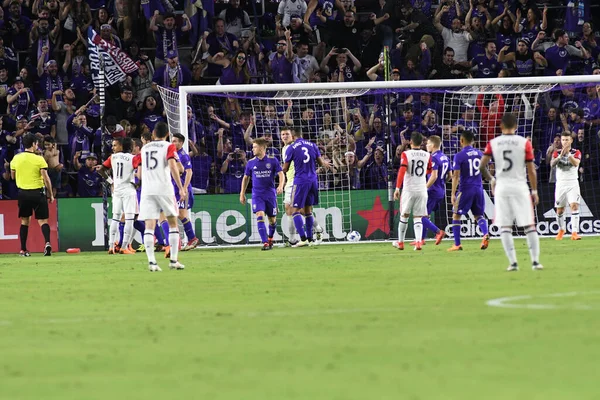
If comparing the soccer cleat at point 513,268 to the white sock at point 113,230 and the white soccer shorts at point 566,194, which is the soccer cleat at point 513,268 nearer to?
the white soccer shorts at point 566,194

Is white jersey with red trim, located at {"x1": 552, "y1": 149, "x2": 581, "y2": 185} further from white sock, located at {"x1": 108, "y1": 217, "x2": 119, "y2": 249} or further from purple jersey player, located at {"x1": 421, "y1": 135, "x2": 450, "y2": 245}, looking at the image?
white sock, located at {"x1": 108, "y1": 217, "x2": 119, "y2": 249}

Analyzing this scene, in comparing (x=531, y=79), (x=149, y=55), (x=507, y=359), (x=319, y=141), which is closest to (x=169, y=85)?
(x=149, y=55)

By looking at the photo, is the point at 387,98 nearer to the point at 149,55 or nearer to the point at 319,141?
the point at 319,141

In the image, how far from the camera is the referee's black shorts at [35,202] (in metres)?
24.3

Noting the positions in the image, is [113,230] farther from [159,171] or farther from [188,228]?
[159,171]

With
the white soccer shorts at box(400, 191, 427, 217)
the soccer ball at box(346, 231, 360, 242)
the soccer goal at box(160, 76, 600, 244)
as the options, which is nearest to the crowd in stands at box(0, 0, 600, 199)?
the soccer goal at box(160, 76, 600, 244)

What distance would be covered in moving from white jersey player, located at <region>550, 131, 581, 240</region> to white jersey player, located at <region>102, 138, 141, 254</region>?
9.13 metres

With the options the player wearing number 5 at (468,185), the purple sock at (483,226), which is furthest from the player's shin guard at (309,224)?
the purple sock at (483,226)

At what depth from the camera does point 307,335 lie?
27.9 feet

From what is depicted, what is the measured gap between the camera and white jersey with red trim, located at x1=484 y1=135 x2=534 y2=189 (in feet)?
47.1

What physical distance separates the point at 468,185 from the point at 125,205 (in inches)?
283

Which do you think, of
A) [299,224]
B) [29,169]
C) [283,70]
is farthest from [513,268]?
[283,70]

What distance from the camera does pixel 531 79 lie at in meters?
25.2

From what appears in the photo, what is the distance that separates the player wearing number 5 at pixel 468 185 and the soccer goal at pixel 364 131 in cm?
456
